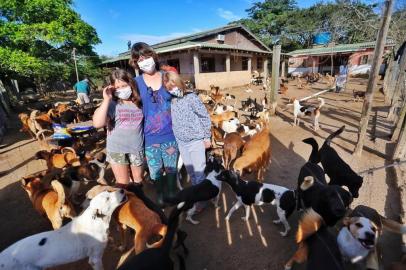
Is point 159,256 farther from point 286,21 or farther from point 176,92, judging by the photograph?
point 286,21

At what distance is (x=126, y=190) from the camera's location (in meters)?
2.64

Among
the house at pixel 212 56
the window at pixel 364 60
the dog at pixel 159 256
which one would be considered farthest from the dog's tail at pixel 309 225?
the window at pixel 364 60

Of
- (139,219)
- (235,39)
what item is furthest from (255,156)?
(235,39)

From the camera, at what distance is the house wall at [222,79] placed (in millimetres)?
17413

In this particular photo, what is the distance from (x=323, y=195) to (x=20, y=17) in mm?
18743

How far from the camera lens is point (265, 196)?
3238mm

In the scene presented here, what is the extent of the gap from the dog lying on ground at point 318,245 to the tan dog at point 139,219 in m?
1.38

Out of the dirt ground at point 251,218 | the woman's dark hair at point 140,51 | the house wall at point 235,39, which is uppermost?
the house wall at point 235,39

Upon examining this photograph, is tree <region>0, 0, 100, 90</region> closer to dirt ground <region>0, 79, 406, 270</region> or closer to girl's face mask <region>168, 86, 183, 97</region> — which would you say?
dirt ground <region>0, 79, 406, 270</region>

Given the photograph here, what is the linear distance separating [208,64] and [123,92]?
18683 millimetres

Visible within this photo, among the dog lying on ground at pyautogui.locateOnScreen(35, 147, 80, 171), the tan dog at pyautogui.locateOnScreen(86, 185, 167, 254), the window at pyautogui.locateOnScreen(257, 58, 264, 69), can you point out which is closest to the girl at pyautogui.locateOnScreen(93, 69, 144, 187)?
the tan dog at pyautogui.locateOnScreen(86, 185, 167, 254)

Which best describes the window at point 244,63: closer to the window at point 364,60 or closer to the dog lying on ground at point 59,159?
the window at point 364,60

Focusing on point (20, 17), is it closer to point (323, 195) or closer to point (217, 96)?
point (217, 96)

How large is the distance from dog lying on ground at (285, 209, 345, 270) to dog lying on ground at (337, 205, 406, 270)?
8.1 inches
